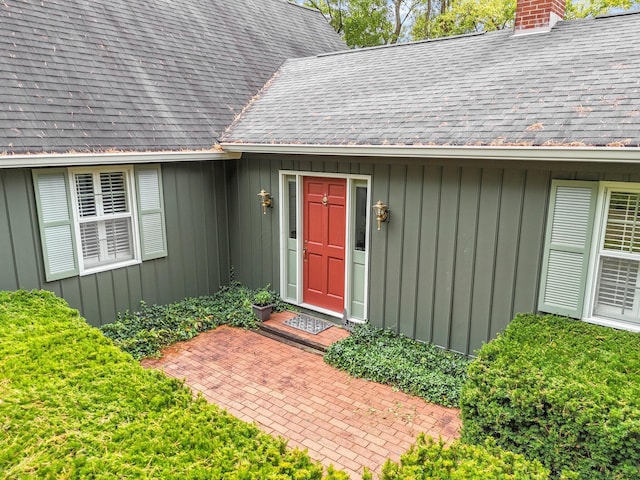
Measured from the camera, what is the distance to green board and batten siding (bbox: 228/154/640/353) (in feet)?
16.4

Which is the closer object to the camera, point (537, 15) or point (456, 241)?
point (456, 241)

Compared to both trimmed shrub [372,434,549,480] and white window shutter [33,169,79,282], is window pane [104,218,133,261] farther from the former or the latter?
trimmed shrub [372,434,549,480]

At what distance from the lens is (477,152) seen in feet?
16.0

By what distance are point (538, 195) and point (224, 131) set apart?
16.0 ft

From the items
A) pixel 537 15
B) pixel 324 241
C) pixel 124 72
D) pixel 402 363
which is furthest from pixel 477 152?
pixel 124 72

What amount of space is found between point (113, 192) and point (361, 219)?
11.3ft

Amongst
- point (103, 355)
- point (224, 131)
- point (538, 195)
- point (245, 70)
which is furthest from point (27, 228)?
point (538, 195)

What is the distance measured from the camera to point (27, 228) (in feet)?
18.0

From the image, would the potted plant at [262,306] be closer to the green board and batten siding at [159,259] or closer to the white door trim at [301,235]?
the white door trim at [301,235]

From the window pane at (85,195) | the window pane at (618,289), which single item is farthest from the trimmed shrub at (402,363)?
the window pane at (85,195)

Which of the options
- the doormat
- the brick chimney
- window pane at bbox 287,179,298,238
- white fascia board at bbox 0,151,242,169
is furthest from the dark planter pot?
the brick chimney

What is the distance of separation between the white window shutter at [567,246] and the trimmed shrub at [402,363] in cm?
129

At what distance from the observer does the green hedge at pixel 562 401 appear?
3.10 metres

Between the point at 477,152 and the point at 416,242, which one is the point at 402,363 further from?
the point at 477,152
